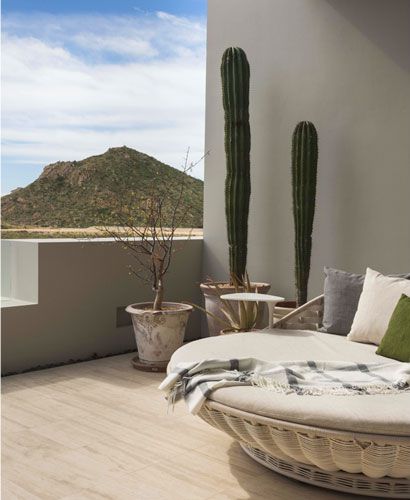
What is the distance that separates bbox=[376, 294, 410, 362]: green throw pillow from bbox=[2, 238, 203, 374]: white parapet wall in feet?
8.14

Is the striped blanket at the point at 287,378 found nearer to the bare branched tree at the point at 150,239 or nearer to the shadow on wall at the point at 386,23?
the bare branched tree at the point at 150,239

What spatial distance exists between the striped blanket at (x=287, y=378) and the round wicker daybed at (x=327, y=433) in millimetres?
61

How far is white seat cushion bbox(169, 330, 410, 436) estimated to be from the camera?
2096 millimetres

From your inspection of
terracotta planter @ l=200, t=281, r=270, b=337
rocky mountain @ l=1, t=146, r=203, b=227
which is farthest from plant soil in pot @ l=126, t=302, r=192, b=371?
rocky mountain @ l=1, t=146, r=203, b=227

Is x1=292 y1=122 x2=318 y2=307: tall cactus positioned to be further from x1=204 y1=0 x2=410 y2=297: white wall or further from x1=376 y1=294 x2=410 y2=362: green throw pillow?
x1=376 y1=294 x2=410 y2=362: green throw pillow

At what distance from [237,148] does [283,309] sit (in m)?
1.34

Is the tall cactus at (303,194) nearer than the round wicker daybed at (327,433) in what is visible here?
No

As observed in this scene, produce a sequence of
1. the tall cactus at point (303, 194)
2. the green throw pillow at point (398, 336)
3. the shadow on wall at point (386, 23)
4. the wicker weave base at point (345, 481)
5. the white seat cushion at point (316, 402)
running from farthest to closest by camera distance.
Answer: the tall cactus at point (303, 194)
the shadow on wall at point (386, 23)
the green throw pillow at point (398, 336)
the wicker weave base at point (345, 481)
the white seat cushion at point (316, 402)

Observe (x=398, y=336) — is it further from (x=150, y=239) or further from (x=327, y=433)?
(x=150, y=239)

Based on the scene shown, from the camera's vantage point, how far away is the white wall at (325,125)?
14.2 ft

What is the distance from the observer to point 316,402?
2.24 meters

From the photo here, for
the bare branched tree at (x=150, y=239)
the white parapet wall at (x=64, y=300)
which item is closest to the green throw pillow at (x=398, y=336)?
the bare branched tree at (x=150, y=239)

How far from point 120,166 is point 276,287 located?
11.5 feet

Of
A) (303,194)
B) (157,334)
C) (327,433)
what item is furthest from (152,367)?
(327,433)
